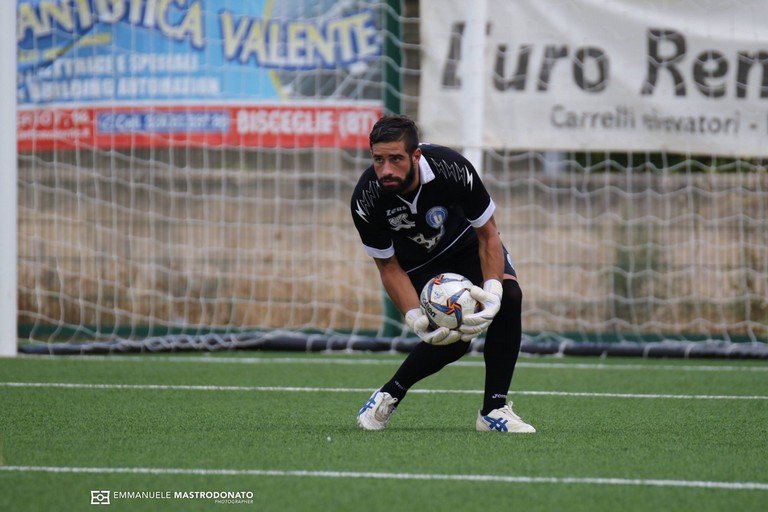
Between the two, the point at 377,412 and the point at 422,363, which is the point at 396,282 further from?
the point at 377,412

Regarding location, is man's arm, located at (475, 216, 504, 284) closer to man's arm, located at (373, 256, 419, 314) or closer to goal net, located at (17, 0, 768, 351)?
man's arm, located at (373, 256, 419, 314)

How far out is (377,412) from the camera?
232 inches

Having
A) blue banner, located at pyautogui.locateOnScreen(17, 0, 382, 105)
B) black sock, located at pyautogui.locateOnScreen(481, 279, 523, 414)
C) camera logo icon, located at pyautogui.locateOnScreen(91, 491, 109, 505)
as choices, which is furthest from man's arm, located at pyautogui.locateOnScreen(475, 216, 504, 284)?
blue banner, located at pyautogui.locateOnScreen(17, 0, 382, 105)

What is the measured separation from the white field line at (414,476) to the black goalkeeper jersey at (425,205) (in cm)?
149

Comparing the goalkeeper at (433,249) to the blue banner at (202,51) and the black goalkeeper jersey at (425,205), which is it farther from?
the blue banner at (202,51)

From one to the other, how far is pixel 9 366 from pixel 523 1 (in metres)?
5.03

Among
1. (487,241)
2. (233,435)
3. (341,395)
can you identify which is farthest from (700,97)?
(233,435)

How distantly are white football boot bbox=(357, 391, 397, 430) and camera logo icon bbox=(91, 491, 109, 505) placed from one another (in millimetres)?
1890

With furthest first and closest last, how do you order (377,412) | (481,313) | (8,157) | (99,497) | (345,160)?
(345,160)
(8,157)
(377,412)
(481,313)
(99,497)

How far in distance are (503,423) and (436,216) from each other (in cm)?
100

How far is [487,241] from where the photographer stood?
230 inches

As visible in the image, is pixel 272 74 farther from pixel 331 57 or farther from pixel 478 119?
pixel 478 119

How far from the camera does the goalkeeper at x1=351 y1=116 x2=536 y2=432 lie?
5586 millimetres

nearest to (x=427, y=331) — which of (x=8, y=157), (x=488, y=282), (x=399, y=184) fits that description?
(x=488, y=282)
